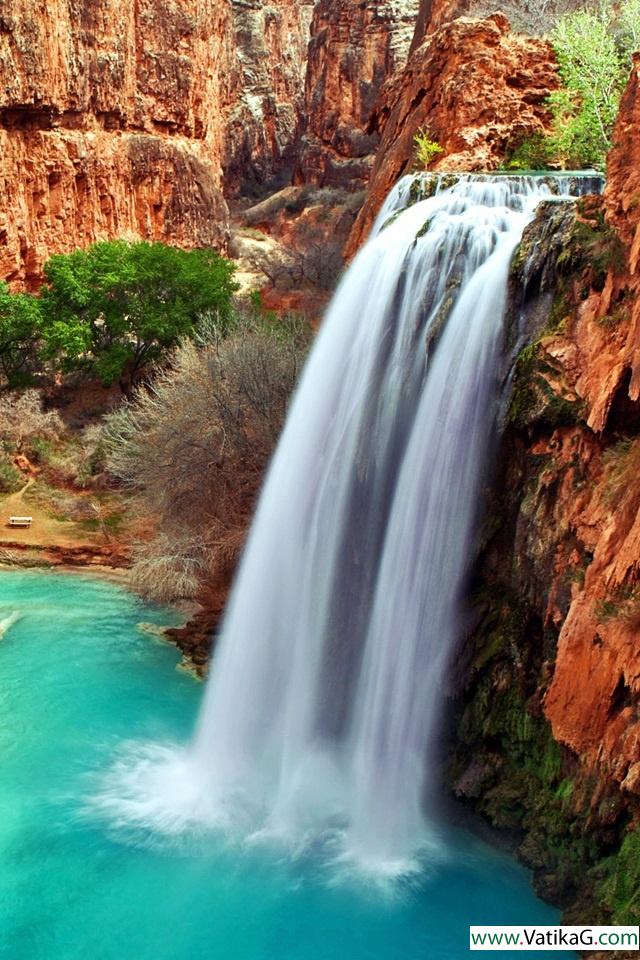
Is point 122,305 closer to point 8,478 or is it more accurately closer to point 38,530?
point 8,478

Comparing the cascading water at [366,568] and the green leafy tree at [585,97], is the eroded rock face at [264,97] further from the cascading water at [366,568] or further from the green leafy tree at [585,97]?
the cascading water at [366,568]

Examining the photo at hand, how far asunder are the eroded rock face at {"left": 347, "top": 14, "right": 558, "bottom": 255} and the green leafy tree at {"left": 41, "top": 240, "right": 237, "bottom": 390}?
7.15 m

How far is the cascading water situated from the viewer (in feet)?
30.8

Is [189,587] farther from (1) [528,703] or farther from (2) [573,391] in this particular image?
(2) [573,391]

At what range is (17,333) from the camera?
23.3m

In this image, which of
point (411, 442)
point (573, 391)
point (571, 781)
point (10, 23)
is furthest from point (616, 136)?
point (10, 23)

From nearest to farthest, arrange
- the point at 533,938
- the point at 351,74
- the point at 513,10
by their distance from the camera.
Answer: the point at 533,938, the point at 513,10, the point at 351,74

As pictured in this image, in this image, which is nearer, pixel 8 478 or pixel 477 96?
pixel 477 96

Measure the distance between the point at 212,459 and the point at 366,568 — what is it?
6173 millimetres

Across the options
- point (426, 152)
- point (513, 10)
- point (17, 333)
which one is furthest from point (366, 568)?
point (513, 10)

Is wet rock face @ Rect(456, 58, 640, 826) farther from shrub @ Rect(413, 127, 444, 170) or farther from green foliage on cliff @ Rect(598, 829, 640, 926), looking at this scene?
shrub @ Rect(413, 127, 444, 170)

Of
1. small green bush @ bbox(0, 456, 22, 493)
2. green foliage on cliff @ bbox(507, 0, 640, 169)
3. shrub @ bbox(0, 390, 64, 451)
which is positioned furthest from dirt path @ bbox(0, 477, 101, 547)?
green foliage on cliff @ bbox(507, 0, 640, 169)

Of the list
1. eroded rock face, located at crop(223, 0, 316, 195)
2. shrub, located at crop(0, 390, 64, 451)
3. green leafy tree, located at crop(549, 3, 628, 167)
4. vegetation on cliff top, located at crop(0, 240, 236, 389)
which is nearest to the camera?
green leafy tree, located at crop(549, 3, 628, 167)

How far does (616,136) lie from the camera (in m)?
8.88
